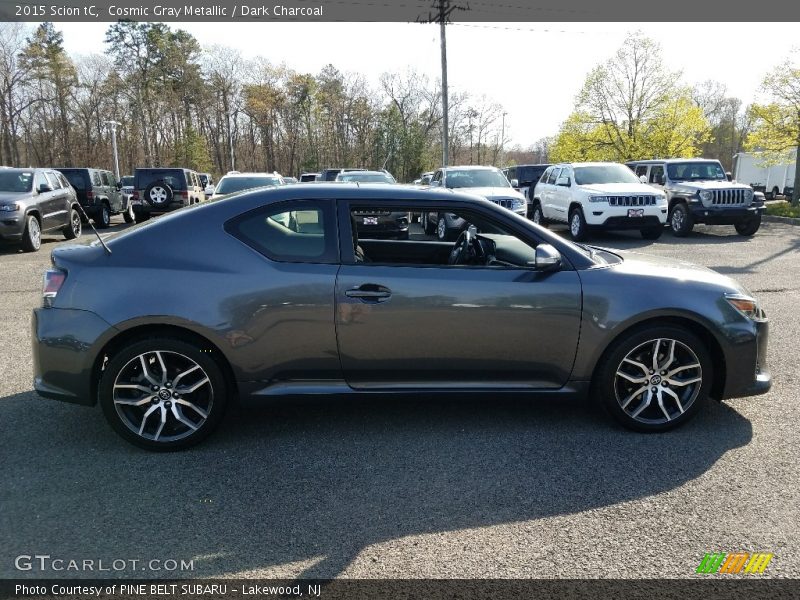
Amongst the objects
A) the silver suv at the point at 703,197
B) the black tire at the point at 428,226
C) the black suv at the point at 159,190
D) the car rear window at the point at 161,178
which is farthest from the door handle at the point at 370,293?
the car rear window at the point at 161,178

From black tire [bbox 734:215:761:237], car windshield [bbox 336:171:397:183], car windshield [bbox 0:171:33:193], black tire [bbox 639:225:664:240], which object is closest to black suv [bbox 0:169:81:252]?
car windshield [bbox 0:171:33:193]

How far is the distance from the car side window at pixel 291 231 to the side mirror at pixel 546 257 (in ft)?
4.14

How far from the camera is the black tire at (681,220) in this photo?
15.5 m

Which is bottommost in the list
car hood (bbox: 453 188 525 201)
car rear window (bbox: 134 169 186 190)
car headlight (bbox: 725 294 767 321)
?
car headlight (bbox: 725 294 767 321)

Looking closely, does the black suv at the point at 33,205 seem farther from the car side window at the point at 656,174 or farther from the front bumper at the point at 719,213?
the car side window at the point at 656,174

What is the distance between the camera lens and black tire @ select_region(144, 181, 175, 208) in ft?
60.4

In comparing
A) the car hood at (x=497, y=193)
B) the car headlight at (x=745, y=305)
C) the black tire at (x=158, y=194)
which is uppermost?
the black tire at (x=158, y=194)

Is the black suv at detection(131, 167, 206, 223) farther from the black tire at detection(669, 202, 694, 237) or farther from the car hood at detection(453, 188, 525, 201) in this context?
the black tire at detection(669, 202, 694, 237)

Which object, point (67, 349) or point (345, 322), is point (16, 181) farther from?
point (345, 322)

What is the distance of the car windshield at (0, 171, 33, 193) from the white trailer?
36.1m

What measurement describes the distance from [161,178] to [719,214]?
16.5m

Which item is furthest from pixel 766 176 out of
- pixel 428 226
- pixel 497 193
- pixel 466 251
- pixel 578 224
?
pixel 466 251

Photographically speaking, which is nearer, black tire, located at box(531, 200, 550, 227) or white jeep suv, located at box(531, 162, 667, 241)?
white jeep suv, located at box(531, 162, 667, 241)

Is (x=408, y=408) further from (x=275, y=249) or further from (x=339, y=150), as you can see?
(x=339, y=150)
